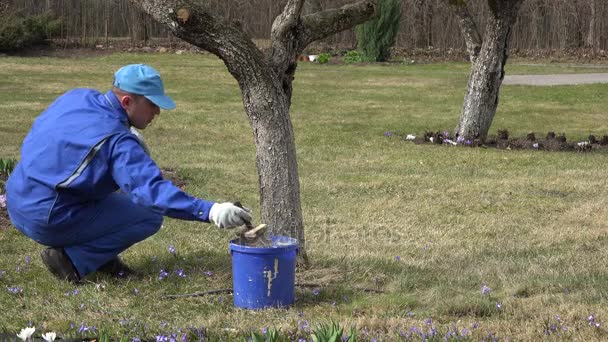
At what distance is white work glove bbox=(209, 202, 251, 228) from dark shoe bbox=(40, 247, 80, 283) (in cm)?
124

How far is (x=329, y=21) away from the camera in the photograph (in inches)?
225

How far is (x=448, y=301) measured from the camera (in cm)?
476

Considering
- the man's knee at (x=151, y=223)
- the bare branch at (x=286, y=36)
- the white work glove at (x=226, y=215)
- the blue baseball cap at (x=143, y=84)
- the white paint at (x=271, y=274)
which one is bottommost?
the white paint at (x=271, y=274)

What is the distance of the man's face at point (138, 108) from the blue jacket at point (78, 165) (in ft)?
0.14

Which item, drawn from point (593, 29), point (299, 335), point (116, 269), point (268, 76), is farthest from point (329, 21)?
point (593, 29)

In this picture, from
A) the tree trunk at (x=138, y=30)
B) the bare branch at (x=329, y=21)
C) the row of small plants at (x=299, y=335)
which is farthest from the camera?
the tree trunk at (x=138, y=30)

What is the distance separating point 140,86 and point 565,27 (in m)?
28.2

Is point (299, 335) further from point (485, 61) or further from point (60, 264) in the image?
point (485, 61)

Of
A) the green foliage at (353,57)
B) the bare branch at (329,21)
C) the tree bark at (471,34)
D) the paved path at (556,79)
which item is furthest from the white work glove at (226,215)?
the green foliage at (353,57)

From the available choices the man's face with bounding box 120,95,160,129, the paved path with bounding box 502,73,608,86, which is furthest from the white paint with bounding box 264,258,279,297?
the paved path with bounding box 502,73,608,86

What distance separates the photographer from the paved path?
21.3m

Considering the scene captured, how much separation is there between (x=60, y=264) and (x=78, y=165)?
0.71 metres

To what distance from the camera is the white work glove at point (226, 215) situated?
4.30 metres

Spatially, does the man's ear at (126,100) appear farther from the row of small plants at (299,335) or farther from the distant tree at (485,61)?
the distant tree at (485,61)
